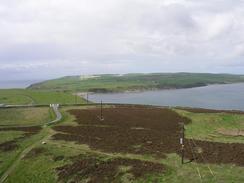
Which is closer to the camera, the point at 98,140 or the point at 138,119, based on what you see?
the point at 98,140

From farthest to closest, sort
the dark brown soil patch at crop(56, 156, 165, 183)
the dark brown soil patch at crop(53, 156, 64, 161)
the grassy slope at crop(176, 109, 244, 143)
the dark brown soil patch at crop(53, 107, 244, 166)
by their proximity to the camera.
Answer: the grassy slope at crop(176, 109, 244, 143), the dark brown soil patch at crop(53, 156, 64, 161), the dark brown soil patch at crop(53, 107, 244, 166), the dark brown soil patch at crop(56, 156, 165, 183)

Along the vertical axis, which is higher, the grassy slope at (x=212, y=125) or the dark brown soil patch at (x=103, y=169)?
the grassy slope at (x=212, y=125)

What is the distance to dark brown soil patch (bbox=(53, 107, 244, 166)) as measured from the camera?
39.3m

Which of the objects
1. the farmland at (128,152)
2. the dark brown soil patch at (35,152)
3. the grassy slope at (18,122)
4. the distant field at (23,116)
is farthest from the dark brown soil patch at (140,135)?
the distant field at (23,116)

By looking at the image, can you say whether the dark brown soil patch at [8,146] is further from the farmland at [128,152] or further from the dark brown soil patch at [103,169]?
the dark brown soil patch at [103,169]

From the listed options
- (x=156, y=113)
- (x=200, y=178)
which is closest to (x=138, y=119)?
(x=156, y=113)

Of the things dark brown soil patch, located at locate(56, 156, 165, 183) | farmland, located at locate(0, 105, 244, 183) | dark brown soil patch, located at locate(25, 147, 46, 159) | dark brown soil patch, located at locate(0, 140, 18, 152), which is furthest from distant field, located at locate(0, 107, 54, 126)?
dark brown soil patch, located at locate(56, 156, 165, 183)

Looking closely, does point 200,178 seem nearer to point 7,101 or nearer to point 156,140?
point 156,140

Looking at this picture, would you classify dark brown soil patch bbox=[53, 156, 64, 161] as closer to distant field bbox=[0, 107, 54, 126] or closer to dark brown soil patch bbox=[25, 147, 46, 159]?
dark brown soil patch bbox=[25, 147, 46, 159]

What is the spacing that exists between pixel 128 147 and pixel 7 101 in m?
95.7

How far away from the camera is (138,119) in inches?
2564

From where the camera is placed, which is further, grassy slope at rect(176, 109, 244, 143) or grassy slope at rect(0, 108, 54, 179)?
grassy slope at rect(176, 109, 244, 143)

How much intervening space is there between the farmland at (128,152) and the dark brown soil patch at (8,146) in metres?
0.55

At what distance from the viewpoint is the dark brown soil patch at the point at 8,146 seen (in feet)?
149
